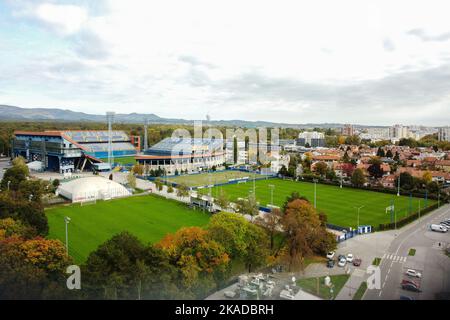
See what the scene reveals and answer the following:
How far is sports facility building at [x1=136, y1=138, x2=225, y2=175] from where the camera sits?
30.8 m

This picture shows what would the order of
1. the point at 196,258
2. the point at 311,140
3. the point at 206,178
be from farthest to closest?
the point at 311,140, the point at 206,178, the point at 196,258

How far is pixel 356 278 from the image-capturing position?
921 centimetres

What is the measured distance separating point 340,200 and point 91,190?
14.0 m

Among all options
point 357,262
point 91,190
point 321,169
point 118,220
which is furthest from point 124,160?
point 357,262

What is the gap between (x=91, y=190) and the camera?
18438 millimetres

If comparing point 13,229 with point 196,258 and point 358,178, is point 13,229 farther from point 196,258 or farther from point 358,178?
point 358,178

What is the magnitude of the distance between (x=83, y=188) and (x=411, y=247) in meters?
15.6

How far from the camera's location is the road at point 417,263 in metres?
8.27

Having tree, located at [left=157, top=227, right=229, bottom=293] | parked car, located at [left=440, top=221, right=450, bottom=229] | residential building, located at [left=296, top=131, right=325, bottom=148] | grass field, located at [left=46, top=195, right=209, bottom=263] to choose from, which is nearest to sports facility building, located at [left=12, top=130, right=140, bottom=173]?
grass field, located at [left=46, top=195, right=209, bottom=263]

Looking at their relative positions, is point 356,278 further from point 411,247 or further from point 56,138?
point 56,138

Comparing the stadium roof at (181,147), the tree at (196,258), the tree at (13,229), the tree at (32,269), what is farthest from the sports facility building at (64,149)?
the tree at (196,258)

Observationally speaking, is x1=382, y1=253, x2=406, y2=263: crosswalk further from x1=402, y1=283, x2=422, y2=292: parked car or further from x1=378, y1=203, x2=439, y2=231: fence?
x1=378, y1=203, x2=439, y2=231: fence

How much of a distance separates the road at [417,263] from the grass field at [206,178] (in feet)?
43.4
